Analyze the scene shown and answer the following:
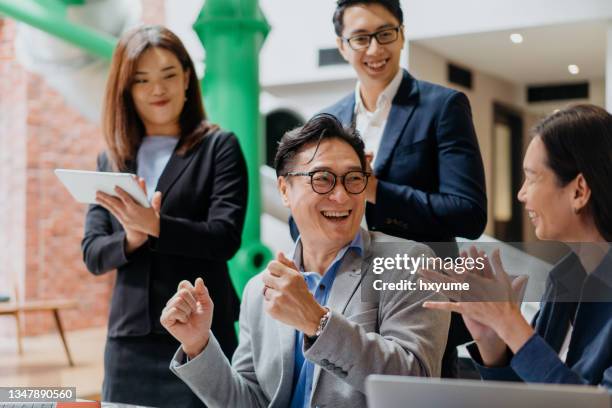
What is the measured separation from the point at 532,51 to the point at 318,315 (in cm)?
384

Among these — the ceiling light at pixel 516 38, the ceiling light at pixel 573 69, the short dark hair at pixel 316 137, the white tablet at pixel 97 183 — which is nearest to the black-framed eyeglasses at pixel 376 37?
the short dark hair at pixel 316 137

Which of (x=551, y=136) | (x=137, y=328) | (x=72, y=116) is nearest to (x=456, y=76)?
(x=137, y=328)

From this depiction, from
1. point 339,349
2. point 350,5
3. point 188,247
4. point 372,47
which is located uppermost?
point 350,5

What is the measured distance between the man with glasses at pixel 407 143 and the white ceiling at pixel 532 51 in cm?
254

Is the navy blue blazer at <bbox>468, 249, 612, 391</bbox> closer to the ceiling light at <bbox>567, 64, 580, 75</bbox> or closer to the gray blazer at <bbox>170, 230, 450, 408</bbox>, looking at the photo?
the gray blazer at <bbox>170, 230, 450, 408</bbox>

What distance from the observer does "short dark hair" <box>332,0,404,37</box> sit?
6.77 feet

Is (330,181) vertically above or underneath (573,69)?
underneath

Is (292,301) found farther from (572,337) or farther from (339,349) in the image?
(572,337)

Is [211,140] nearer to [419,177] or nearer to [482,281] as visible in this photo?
[419,177]

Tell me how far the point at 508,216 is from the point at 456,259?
1.70m

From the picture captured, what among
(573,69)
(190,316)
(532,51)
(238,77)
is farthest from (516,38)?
(190,316)

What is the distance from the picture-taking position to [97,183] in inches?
80.0

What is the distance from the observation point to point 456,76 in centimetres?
475

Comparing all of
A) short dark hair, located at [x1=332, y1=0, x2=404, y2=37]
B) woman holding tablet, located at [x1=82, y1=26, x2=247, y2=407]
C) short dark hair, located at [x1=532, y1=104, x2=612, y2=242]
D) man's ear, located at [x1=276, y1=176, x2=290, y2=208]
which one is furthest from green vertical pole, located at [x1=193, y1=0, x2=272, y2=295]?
short dark hair, located at [x1=532, y1=104, x2=612, y2=242]
